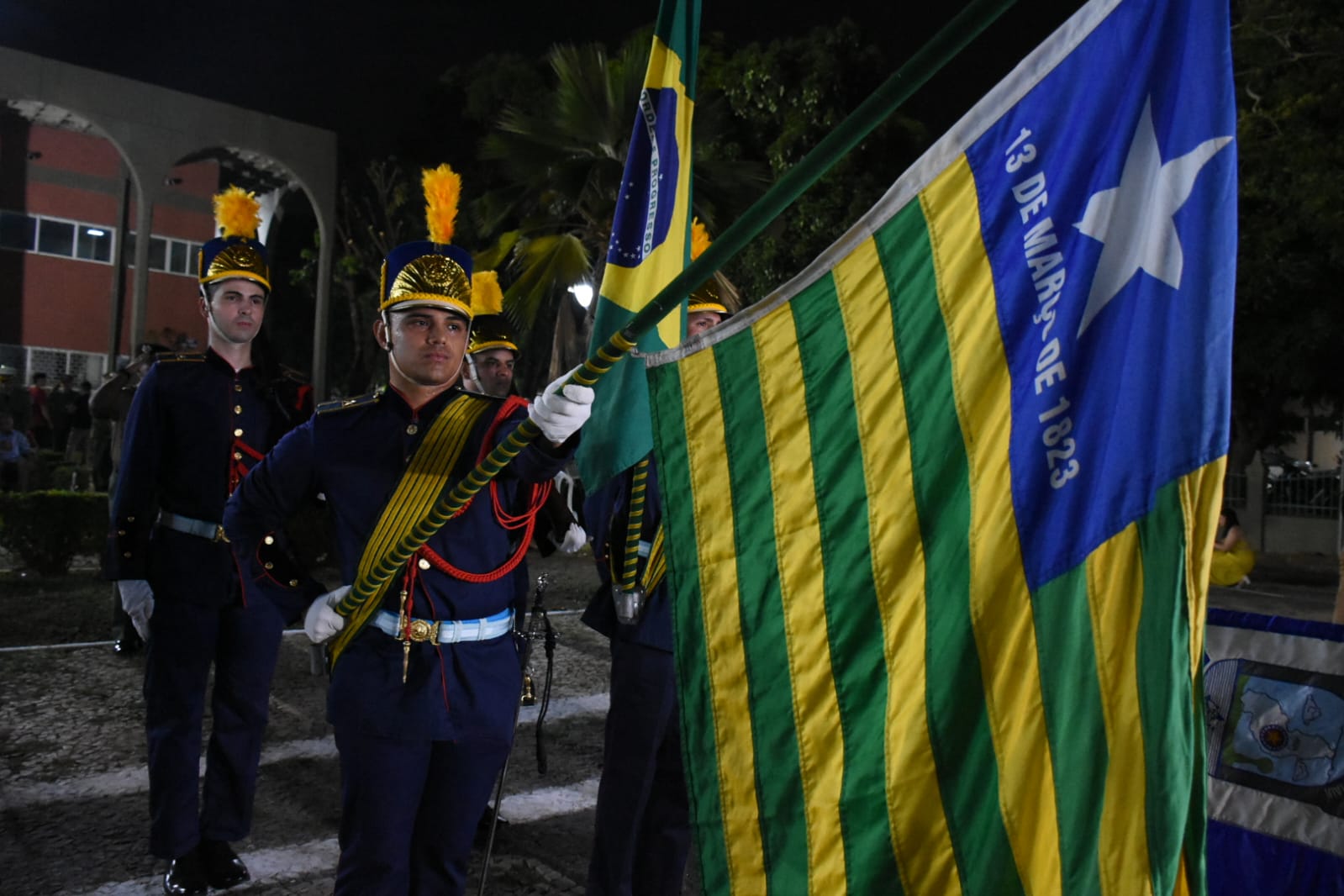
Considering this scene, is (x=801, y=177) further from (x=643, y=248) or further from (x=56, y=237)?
(x=56, y=237)

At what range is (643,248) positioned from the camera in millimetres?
2953

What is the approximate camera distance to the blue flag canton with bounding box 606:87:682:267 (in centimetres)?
291

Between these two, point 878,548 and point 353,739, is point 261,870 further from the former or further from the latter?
point 878,548

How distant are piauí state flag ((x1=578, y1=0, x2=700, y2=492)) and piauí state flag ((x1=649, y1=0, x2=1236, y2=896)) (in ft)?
2.46

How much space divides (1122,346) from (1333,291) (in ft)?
63.5

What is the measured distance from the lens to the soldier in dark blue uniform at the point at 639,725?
135 inches

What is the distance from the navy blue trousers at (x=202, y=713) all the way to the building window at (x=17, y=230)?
110ft

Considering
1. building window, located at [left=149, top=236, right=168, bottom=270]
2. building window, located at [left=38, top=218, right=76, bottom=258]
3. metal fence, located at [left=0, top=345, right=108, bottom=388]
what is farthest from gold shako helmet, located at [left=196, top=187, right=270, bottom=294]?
building window, located at [left=38, top=218, right=76, bottom=258]

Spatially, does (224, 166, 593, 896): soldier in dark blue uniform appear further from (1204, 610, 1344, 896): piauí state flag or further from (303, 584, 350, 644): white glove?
(1204, 610, 1344, 896): piauí state flag

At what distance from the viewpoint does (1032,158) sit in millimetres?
1869

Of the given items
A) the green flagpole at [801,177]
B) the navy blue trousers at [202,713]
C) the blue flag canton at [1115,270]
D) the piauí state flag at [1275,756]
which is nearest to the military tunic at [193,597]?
the navy blue trousers at [202,713]

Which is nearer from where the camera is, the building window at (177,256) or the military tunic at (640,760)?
the military tunic at (640,760)

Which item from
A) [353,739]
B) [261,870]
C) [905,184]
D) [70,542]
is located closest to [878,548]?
[905,184]

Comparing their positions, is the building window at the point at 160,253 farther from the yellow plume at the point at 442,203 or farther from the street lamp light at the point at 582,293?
the yellow plume at the point at 442,203
